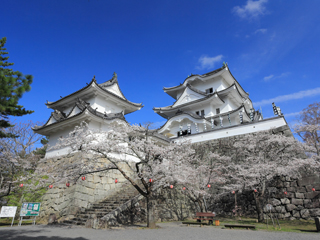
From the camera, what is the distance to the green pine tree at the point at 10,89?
6.74 metres

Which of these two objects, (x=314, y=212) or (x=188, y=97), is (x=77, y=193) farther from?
(x=188, y=97)

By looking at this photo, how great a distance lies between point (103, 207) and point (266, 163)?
9.70m

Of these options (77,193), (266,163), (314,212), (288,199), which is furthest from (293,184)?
(77,193)

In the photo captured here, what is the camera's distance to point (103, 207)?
11.6m

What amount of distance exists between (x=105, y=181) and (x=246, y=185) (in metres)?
9.28

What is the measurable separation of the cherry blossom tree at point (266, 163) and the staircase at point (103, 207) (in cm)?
627

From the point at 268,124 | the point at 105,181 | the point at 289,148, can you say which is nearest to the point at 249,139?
the point at 289,148

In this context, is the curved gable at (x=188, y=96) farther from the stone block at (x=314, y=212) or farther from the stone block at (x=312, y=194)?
the stone block at (x=314, y=212)

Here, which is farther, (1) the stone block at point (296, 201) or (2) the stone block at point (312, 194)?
(1) the stone block at point (296, 201)

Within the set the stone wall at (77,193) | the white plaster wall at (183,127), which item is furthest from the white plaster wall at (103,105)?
the white plaster wall at (183,127)

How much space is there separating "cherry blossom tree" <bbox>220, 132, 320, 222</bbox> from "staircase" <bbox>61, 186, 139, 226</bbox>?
6271mm

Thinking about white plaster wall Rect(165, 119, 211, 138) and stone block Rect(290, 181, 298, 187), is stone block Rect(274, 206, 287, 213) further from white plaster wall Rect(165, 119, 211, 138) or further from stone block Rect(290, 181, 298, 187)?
white plaster wall Rect(165, 119, 211, 138)

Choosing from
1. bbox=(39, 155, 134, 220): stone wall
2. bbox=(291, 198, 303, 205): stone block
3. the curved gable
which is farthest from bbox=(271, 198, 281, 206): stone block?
the curved gable

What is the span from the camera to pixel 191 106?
74.4ft
